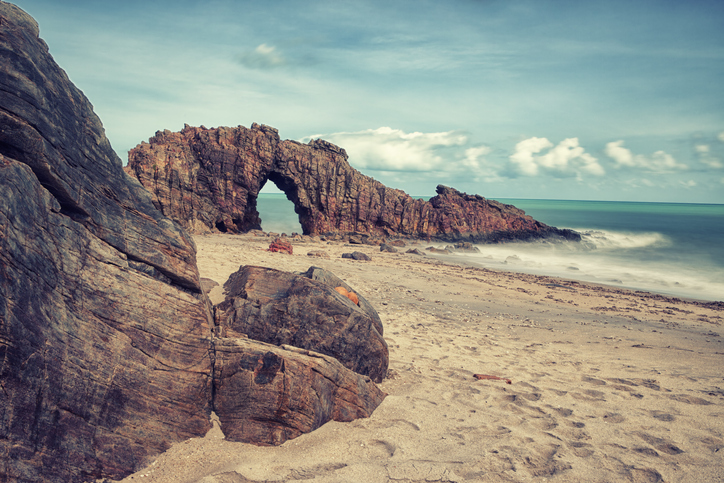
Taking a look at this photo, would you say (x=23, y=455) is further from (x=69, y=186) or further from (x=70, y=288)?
(x=69, y=186)

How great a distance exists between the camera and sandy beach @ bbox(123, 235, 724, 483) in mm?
3912

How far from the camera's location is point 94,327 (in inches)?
142

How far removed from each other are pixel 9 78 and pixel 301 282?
3.72 m

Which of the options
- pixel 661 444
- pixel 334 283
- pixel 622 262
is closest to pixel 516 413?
pixel 661 444

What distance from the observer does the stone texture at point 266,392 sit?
4223 millimetres

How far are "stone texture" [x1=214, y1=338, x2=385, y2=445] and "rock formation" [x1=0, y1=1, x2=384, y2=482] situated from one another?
1cm

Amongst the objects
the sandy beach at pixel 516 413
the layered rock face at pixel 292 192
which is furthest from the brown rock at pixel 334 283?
the layered rock face at pixel 292 192

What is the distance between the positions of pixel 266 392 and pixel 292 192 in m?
32.2

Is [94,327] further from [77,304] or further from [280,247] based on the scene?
[280,247]

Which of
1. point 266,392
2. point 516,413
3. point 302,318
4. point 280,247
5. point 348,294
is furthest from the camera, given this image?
point 280,247

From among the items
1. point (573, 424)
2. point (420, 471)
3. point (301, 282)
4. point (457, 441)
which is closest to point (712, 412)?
point (573, 424)

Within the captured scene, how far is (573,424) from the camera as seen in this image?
505 centimetres

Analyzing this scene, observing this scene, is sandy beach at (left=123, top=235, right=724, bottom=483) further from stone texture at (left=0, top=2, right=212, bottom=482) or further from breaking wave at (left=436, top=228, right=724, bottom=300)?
breaking wave at (left=436, top=228, right=724, bottom=300)

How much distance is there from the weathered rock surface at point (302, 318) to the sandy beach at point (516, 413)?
2.36 ft
